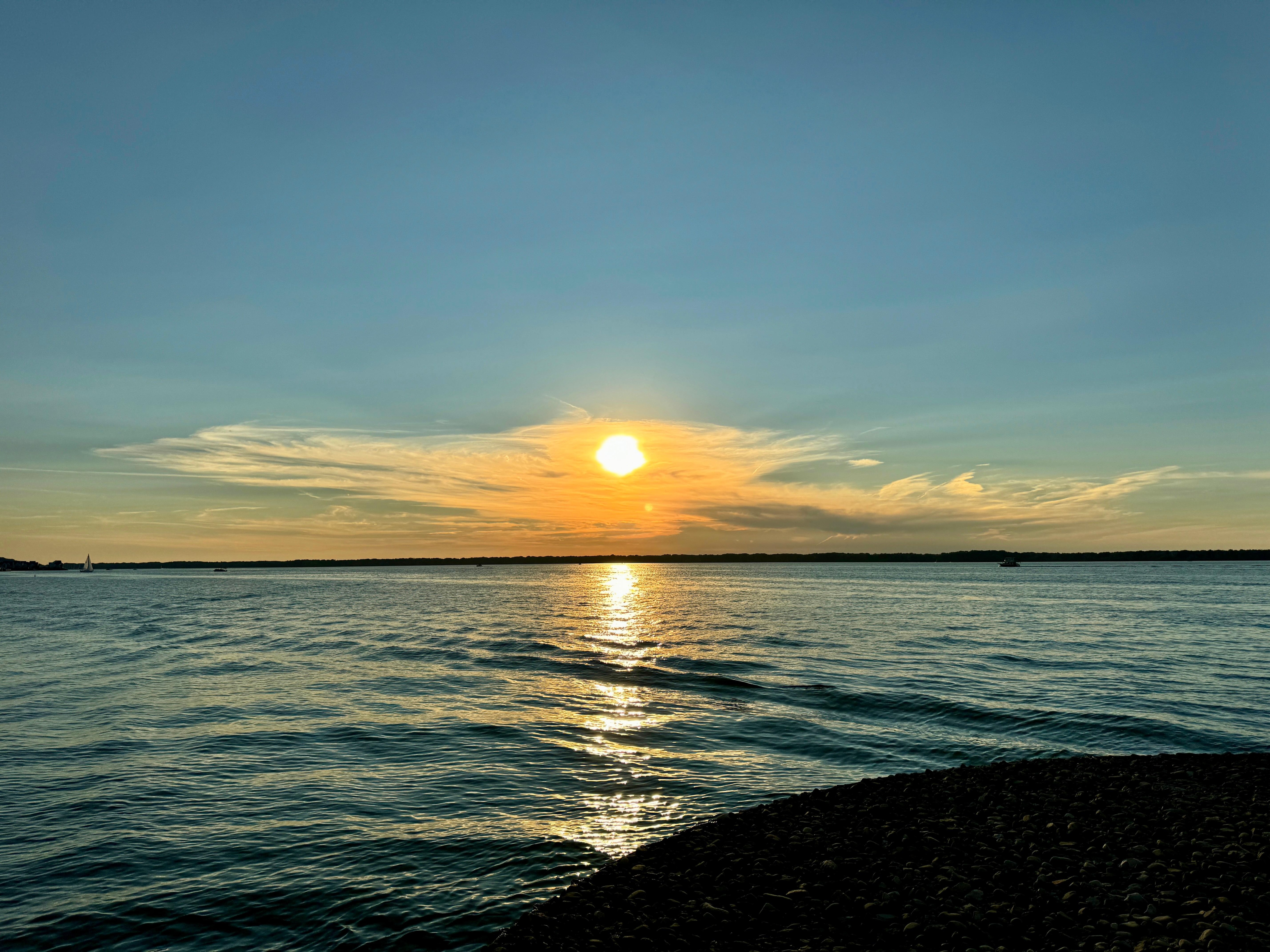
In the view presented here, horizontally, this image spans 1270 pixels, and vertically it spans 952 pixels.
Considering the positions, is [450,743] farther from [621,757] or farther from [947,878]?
[947,878]

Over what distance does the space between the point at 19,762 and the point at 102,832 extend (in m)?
8.15

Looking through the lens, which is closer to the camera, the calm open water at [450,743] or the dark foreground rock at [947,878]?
the dark foreground rock at [947,878]

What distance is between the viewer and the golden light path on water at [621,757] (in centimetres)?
1500

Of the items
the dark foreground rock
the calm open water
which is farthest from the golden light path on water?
the dark foreground rock

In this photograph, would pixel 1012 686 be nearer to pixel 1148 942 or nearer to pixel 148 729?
pixel 1148 942

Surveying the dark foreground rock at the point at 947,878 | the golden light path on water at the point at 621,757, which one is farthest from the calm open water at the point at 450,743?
the dark foreground rock at the point at 947,878

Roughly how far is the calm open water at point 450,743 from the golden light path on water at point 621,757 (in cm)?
12

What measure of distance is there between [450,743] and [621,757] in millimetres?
5758

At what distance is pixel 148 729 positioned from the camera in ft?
80.7

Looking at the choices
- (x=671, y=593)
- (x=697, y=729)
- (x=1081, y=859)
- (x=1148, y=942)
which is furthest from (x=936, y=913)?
(x=671, y=593)

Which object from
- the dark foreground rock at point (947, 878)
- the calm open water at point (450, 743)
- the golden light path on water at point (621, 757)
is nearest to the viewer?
the dark foreground rock at point (947, 878)

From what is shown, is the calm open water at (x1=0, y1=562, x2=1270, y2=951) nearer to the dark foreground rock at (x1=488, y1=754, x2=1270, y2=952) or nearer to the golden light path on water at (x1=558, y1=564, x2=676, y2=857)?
the golden light path on water at (x1=558, y1=564, x2=676, y2=857)

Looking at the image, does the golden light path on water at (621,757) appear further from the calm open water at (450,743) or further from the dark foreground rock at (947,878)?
the dark foreground rock at (947,878)

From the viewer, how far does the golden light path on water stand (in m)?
15.0
